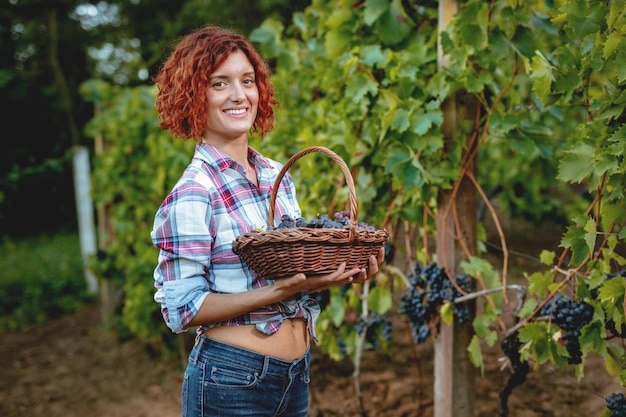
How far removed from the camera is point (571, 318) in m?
1.84

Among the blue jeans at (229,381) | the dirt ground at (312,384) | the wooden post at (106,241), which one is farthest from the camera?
the wooden post at (106,241)

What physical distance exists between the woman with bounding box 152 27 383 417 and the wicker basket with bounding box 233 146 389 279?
0.09 ft

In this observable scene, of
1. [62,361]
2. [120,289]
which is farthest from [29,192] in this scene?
[62,361]

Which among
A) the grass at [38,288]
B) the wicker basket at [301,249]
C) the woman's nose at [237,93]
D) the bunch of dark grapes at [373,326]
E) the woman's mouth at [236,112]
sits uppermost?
the woman's nose at [237,93]

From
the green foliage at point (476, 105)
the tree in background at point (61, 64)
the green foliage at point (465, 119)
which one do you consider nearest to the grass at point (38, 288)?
the tree in background at point (61, 64)

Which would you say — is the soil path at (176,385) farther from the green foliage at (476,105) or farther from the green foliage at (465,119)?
the green foliage at (476,105)

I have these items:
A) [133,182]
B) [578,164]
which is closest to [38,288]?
[133,182]

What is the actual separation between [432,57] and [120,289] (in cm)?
357

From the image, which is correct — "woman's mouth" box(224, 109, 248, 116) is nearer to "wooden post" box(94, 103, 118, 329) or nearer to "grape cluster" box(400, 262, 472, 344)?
"grape cluster" box(400, 262, 472, 344)

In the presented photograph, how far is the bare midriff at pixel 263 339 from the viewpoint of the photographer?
4.76 feet

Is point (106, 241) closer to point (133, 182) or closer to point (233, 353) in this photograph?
point (133, 182)

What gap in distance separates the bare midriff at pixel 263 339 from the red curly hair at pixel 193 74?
545 millimetres

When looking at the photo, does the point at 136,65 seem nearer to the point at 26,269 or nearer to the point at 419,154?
the point at 26,269

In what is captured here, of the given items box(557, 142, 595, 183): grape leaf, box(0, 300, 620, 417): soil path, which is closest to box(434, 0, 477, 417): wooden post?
box(0, 300, 620, 417): soil path
